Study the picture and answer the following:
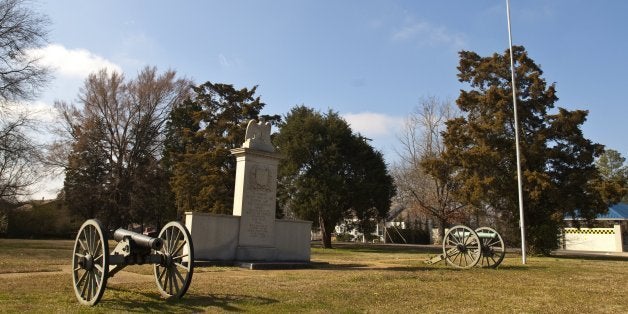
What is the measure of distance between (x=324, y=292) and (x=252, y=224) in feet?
22.2

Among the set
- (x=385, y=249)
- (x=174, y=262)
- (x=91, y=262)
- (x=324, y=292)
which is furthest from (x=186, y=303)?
(x=385, y=249)

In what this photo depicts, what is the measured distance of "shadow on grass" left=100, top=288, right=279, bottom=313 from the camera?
734cm

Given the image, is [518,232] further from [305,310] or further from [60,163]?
[60,163]

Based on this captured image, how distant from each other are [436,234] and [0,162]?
1531 inches

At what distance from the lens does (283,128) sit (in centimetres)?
3556

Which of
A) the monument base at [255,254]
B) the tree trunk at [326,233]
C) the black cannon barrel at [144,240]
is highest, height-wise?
the tree trunk at [326,233]

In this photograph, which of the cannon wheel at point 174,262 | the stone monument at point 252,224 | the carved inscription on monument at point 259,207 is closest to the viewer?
the cannon wheel at point 174,262

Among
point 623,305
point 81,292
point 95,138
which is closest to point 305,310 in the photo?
point 81,292

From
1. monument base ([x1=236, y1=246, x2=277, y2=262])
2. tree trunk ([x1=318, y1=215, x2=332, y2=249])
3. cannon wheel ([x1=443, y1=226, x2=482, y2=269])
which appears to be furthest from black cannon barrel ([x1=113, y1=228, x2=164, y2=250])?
tree trunk ([x1=318, y1=215, x2=332, y2=249])

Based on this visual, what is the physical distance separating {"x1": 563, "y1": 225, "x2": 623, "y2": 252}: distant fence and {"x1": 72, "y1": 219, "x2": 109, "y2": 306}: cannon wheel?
114ft

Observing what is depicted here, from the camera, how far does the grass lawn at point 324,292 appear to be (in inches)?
305

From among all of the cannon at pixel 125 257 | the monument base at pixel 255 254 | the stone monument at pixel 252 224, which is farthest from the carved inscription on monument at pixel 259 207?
the cannon at pixel 125 257

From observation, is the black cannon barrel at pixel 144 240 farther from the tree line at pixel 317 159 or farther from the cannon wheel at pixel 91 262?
the tree line at pixel 317 159

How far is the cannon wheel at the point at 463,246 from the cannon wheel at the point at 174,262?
33.7 feet
